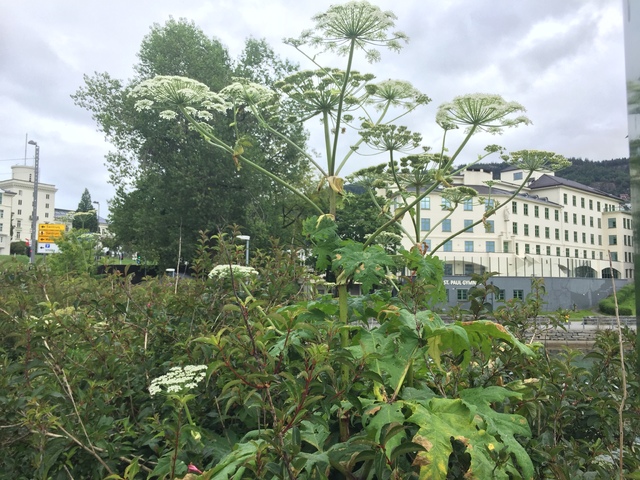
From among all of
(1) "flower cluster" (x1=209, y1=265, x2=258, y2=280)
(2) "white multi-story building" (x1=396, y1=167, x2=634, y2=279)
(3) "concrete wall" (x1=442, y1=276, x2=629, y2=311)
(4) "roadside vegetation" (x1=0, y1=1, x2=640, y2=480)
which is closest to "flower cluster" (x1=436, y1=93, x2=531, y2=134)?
(4) "roadside vegetation" (x1=0, y1=1, x2=640, y2=480)

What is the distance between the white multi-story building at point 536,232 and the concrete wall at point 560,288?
2816mm

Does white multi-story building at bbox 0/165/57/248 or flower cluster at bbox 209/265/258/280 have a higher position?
white multi-story building at bbox 0/165/57/248

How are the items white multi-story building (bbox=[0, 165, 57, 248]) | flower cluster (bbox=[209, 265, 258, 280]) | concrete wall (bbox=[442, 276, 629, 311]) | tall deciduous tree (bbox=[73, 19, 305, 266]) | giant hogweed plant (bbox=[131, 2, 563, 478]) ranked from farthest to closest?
white multi-story building (bbox=[0, 165, 57, 248])
concrete wall (bbox=[442, 276, 629, 311])
tall deciduous tree (bbox=[73, 19, 305, 266])
flower cluster (bbox=[209, 265, 258, 280])
giant hogweed plant (bbox=[131, 2, 563, 478])

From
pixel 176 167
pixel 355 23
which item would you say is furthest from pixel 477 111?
pixel 176 167

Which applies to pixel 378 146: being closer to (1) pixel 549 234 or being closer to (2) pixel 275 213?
(2) pixel 275 213

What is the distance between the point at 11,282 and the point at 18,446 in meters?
3.72

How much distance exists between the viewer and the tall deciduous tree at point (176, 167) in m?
36.2

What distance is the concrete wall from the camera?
53.8 metres

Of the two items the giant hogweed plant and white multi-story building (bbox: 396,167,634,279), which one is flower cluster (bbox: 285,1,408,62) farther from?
white multi-story building (bbox: 396,167,634,279)

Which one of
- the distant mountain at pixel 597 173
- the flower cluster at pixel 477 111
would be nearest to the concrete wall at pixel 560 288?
the flower cluster at pixel 477 111

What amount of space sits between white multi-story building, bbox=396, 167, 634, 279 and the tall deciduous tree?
25.1 m

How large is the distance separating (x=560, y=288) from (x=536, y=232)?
21636mm

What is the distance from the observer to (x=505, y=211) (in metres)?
72.8

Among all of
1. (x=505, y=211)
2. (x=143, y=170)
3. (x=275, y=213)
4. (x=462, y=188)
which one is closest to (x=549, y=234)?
(x=505, y=211)
